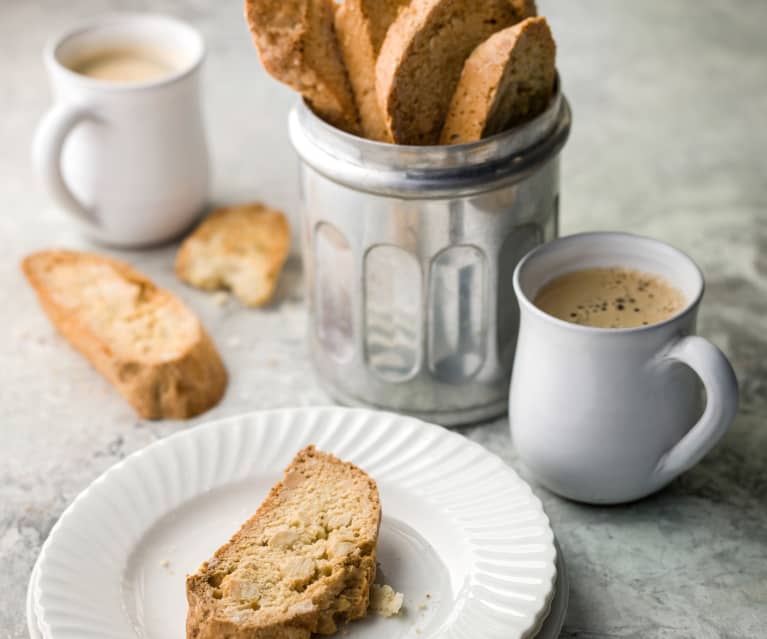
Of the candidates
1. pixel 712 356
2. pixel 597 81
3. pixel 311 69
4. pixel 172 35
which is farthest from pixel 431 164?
pixel 597 81

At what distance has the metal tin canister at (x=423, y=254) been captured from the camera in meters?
1.01

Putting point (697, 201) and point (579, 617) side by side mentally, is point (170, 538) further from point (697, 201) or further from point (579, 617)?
point (697, 201)

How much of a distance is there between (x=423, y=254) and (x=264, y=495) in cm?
26

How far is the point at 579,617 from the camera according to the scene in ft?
3.05

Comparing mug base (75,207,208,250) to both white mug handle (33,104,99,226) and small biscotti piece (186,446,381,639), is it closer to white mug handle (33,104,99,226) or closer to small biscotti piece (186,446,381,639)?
white mug handle (33,104,99,226)

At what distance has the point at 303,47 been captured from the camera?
39.9 inches

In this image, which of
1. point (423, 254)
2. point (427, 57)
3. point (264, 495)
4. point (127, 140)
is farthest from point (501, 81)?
point (127, 140)

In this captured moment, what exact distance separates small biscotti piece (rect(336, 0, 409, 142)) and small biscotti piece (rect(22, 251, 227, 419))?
11.7 inches

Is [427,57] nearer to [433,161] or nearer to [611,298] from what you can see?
[433,161]

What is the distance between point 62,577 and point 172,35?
30.0 inches

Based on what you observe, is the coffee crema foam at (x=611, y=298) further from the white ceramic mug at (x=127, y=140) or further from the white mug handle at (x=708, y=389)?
the white ceramic mug at (x=127, y=140)

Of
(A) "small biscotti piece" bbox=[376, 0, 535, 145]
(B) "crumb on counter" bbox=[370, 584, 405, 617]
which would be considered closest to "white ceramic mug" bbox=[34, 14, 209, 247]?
(A) "small biscotti piece" bbox=[376, 0, 535, 145]

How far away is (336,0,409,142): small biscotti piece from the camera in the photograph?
3.38 ft

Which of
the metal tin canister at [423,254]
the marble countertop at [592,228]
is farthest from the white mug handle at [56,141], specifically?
the metal tin canister at [423,254]
